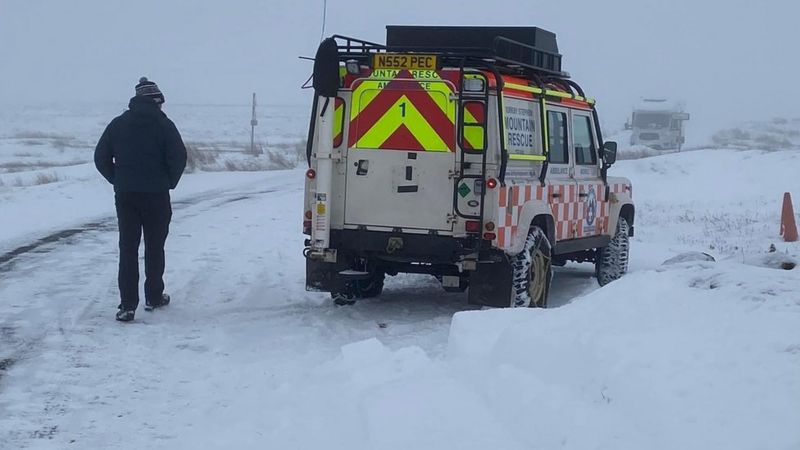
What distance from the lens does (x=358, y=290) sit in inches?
370

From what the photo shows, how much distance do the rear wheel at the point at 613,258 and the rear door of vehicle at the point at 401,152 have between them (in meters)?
3.43

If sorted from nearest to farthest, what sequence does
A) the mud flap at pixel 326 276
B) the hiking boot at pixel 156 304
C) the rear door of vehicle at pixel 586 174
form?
the hiking boot at pixel 156 304
the mud flap at pixel 326 276
the rear door of vehicle at pixel 586 174

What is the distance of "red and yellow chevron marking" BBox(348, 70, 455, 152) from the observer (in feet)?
26.9

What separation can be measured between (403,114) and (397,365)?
10.1 ft

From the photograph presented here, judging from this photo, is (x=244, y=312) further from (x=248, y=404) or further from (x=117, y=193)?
(x=248, y=404)

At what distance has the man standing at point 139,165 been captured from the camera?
8.05 meters

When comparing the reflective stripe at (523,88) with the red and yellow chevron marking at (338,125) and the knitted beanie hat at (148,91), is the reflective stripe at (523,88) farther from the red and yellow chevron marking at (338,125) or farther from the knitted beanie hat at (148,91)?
the knitted beanie hat at (148,91)

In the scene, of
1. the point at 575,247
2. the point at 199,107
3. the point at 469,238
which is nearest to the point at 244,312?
the point at 469,238

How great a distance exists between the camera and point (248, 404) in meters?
5.62

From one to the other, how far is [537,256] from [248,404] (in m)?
3.89

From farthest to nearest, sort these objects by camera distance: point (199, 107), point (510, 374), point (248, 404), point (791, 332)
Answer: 1. point (199, 107)
2. point (248, 404)
3. point (510, 374)
4. point (791, 332)

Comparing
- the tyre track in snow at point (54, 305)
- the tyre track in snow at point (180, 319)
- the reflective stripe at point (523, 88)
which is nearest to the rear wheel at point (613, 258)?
the tyre track in snow at point (180, 319)

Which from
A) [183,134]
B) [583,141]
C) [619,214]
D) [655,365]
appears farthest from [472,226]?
[183,134]

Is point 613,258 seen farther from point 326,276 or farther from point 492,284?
point 326,276
